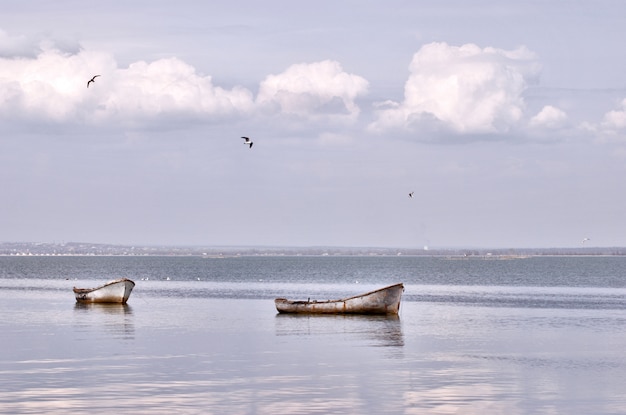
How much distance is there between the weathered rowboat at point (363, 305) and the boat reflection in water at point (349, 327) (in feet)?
1.18

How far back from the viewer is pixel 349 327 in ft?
192

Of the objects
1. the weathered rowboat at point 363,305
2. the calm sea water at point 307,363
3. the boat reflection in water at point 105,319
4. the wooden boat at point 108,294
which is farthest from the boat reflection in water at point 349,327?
the wooden boat at point 108,294

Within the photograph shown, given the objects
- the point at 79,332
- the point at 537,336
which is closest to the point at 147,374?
the point at 79,332

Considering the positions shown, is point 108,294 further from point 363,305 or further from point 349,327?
point 349,327

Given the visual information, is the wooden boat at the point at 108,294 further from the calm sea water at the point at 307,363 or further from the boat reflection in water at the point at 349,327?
the boat reflection in water at the point at 349,327

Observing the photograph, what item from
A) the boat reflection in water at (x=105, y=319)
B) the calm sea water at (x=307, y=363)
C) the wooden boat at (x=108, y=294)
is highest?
the wooden boat at (x=108, y=294)

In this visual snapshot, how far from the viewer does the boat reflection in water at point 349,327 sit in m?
51.2

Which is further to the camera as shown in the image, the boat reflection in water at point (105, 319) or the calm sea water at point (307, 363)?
the boat reflection in water at point (105, 319)

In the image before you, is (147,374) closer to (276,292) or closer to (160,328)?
(160,328)

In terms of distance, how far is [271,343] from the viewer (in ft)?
158

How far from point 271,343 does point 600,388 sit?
1874cm

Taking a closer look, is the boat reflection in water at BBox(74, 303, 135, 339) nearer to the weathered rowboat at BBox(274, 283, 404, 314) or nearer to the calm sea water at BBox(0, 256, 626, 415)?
the calm sea water at BBox(0, 256, 626, 415)

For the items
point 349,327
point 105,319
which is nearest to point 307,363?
point 349,327

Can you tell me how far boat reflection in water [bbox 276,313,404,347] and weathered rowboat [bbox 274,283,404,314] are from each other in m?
0.36
